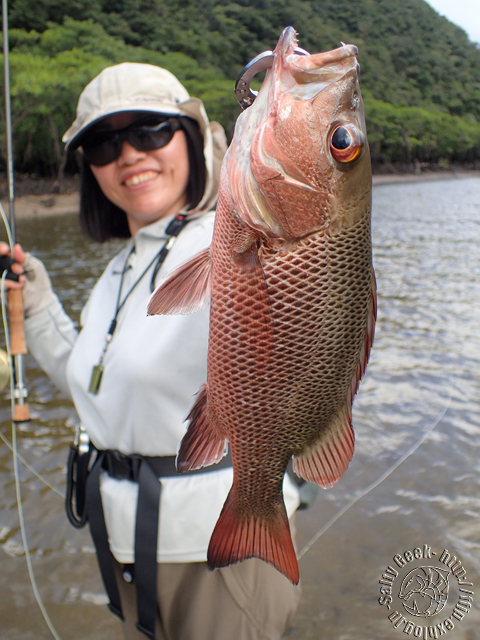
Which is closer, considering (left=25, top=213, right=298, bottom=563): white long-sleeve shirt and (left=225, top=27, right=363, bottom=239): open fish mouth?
(left=225, top=27, right=363, bottom=239): open fish mouth

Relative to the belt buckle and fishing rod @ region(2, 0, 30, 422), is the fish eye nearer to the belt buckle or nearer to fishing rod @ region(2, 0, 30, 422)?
the belt buckle

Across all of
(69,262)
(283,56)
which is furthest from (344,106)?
(69,262)

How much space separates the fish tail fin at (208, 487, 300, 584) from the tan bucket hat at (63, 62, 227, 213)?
114 centimetres

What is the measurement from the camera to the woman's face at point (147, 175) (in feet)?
6.05

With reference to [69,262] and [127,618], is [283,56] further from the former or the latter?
[69,262]

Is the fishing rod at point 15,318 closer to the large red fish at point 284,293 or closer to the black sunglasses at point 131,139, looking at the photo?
the black sunglasses at point 131,139

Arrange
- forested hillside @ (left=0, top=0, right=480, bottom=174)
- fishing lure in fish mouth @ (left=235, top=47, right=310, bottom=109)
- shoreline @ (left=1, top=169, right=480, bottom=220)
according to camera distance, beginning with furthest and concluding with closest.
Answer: forested hillside @ (left=0, top=0, right=480, bottom=174) → shoreline @ (left=1, top=169, right=480, bottom=220) → fishing lure in fish mouth @ (left=235, top=47, right=310, bottom=109)

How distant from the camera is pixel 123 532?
69.4 inches

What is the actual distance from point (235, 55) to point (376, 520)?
208 feet

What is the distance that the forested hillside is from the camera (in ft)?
100

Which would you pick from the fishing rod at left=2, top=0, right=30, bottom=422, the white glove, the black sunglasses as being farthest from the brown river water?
the black sunglasses

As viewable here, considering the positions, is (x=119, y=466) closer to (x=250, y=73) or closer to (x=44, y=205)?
(x=250, y=73)

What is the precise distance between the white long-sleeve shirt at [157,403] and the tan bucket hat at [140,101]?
0.26m

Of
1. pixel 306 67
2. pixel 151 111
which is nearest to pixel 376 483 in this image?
pixel 151 111
